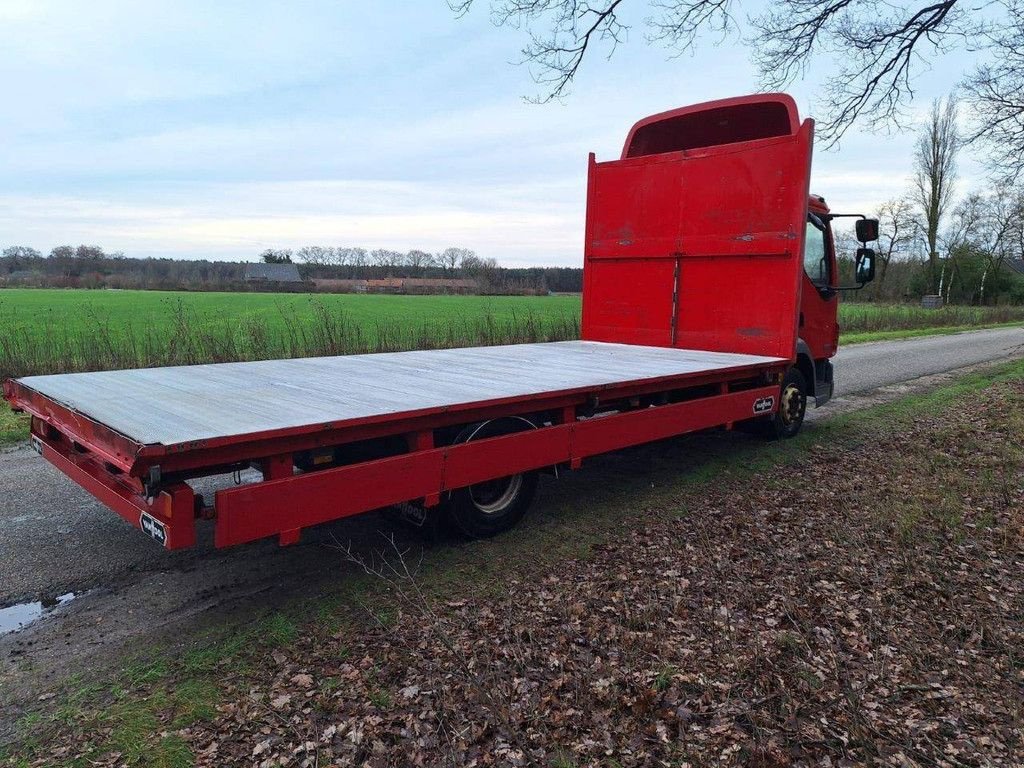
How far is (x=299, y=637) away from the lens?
347cm

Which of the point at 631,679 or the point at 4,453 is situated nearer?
the point at 631,679

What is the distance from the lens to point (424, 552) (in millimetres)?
4574

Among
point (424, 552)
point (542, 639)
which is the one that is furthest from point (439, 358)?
point (542, 639)

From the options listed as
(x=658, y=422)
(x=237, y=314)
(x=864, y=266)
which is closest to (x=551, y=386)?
(x=658, y=422)

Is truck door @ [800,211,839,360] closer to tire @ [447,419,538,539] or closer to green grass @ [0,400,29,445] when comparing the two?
tire @ [447,419,538,539]

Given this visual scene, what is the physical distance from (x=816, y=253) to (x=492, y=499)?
508 cm

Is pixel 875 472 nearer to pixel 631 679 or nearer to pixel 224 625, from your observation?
pixel 631 679

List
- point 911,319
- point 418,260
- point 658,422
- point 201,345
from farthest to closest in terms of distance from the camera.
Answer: point 418,260
point 911,319
point 201,345
point 658,422

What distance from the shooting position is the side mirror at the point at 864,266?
752cm

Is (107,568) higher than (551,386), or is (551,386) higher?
(551,386)

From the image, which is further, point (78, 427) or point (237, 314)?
point (237, 314)

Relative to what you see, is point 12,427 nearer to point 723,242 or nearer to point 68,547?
point 68,547

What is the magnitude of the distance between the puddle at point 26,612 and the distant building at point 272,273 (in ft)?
209

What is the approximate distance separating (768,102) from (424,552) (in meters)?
5.85
